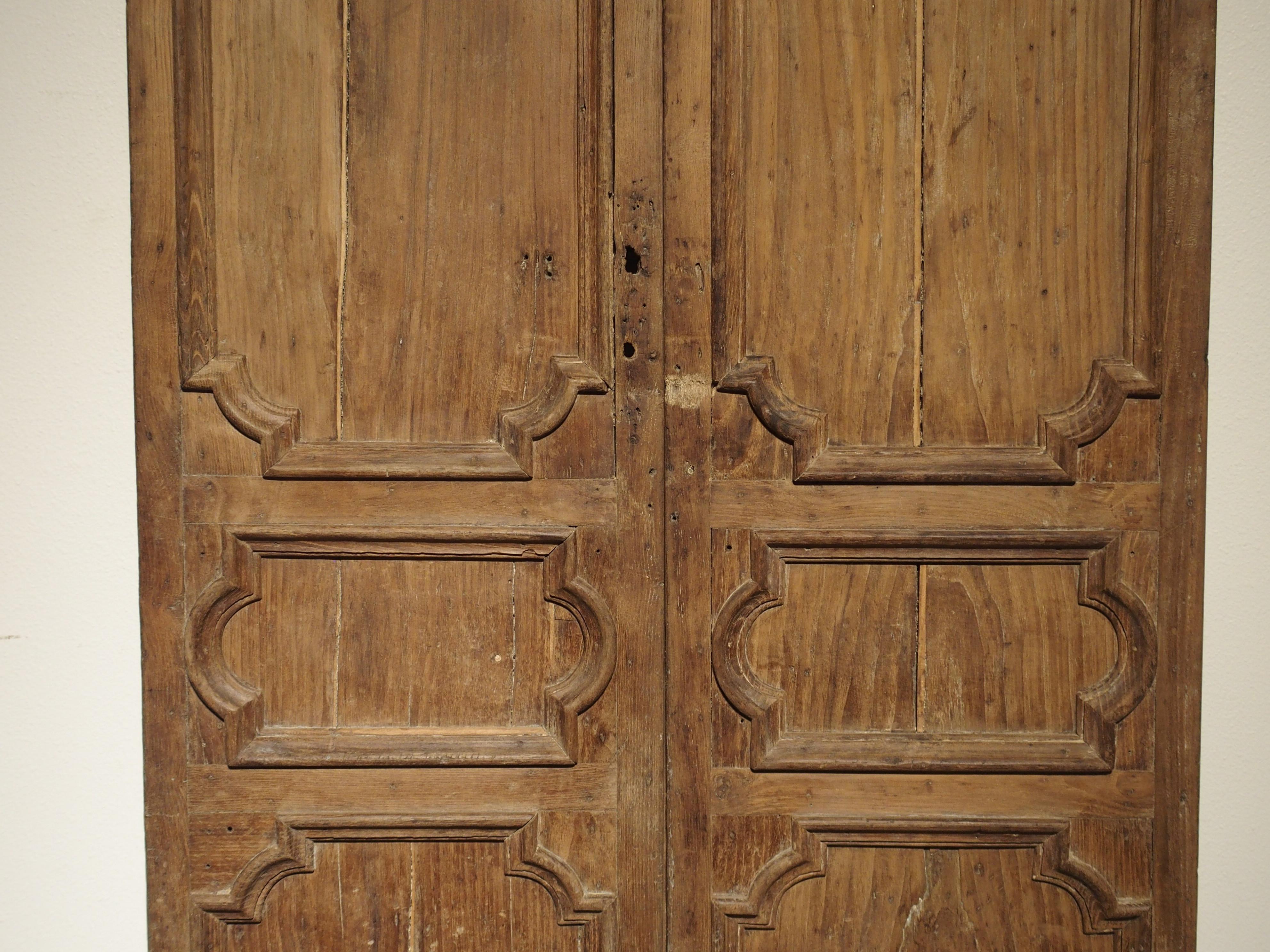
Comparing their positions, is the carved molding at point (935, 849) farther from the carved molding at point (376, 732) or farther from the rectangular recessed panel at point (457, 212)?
the rectangular recessed panel at point (457, 212)

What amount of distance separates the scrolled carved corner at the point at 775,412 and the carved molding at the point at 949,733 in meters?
0.11

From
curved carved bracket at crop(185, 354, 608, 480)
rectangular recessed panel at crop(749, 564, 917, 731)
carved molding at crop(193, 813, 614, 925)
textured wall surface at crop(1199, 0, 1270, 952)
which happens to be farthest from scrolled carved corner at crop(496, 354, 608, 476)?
textured wall surface at crop(1199, 0, 1270, 952)

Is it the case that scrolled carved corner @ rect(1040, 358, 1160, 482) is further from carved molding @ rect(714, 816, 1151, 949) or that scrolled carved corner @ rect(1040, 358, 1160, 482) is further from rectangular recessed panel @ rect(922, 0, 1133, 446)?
carved molding @ rect(714, 816, 1151, 949)

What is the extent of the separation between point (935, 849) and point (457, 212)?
3.47 feet

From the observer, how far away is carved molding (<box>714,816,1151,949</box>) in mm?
1149

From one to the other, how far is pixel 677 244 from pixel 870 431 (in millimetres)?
357

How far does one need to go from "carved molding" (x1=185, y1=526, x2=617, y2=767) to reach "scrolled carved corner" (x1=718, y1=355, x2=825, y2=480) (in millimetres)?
295

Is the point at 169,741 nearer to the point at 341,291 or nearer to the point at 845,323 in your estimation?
the point at 341,291

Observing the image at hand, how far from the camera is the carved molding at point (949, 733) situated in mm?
1142

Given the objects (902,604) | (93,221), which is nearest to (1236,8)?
(902,604)

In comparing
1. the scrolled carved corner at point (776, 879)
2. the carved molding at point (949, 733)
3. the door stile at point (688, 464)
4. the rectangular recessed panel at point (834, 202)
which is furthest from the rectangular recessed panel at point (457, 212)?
the scrolled carved corner at point (776, 879)

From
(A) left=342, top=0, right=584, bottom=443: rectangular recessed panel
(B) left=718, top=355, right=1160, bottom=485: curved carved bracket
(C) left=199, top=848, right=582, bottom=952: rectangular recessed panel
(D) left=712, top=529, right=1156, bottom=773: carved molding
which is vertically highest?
(A) left=342, top=0, right=584, bottom=443: rectangular recessed panel

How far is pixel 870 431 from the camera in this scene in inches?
45.6

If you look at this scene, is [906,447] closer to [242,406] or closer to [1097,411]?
[1097,411]
